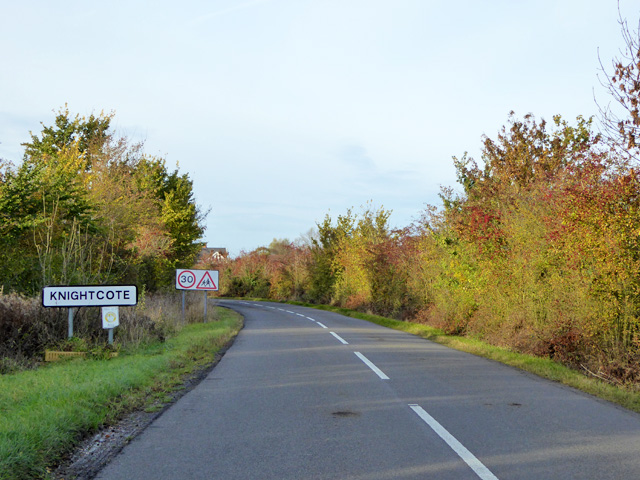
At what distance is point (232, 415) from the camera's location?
263 inches

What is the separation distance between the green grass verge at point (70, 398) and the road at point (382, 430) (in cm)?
61

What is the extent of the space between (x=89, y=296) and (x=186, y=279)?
9642 mm

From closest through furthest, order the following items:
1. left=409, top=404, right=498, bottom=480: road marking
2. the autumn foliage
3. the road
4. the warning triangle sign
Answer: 1. left=409, top=404, right=498, bottom=480: road marking
2. the road
3. the autumn foliage
4. the warning triangle sign

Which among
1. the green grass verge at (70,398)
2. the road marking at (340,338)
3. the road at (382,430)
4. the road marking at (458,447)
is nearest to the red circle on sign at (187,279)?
the road marking at (340,338)

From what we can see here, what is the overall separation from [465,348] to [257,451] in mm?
10492

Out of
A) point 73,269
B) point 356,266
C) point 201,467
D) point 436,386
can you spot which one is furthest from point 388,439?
point 356,266

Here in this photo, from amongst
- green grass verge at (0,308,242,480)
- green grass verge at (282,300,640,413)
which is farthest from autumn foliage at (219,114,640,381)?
green grass verge at (0,308,242,480)

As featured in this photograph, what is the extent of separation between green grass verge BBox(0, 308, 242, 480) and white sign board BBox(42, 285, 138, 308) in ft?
4.09

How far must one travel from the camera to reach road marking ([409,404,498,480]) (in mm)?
4574

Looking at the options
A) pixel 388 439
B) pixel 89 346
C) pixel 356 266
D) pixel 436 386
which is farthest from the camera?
pixel 356 266

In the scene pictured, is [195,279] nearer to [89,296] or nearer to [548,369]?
[89,296]

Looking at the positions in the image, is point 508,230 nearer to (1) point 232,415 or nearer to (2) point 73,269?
(1) point 232,415

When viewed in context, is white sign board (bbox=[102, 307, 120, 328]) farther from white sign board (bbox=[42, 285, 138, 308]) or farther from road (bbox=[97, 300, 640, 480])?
road (bbox=[97, 300, 640, 480])

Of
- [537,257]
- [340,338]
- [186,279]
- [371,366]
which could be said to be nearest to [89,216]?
[186,279]
